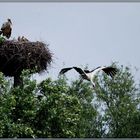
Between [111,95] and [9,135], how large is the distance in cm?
932

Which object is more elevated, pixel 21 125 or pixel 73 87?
pixel 73 87

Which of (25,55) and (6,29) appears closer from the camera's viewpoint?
(6,29)

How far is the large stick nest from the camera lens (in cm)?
1266

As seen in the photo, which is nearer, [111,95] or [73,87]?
[73,87]

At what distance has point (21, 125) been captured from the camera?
12.1 metres

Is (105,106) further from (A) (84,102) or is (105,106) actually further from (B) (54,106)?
(B) (54,106)

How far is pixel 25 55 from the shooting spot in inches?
500

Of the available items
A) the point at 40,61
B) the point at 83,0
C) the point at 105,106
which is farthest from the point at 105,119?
the point at 83,0

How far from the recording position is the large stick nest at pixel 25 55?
12.7 metres

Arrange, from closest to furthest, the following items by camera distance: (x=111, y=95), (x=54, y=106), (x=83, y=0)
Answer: (x=83, y=0)
(x=54, y=106)
(x=111, y=95)

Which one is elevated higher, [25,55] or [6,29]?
[6,29]

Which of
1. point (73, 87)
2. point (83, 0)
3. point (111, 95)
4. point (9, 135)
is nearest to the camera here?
point (83, 0)

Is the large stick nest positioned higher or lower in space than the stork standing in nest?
lower

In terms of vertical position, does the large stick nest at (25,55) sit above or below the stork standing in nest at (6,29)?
below
